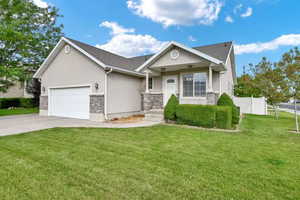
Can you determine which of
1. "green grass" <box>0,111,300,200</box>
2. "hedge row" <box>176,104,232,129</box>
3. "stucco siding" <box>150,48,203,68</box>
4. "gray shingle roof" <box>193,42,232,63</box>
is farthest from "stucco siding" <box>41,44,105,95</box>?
"gray shingle roof" <box>193,42,232,63</box>

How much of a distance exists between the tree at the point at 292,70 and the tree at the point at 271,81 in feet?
1.06

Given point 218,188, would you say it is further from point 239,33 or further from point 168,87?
point 239,33

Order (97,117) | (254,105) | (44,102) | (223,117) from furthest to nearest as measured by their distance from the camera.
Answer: (254,105), (44,102), (97,117), (223,117)

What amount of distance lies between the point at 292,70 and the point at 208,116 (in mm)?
5486

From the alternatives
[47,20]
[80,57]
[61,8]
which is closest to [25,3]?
[47,20]

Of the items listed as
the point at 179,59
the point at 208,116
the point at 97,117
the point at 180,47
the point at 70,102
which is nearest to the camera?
the point at 208,116

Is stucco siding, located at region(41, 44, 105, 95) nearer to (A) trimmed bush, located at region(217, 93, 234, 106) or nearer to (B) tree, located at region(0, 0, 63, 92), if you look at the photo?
(B) tree, located at region(0, 0, 63, 92)

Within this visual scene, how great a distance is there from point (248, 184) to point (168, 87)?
346 inches

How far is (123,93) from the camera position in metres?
10.7

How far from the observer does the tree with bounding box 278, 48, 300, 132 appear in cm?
844

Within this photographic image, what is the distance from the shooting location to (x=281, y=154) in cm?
420

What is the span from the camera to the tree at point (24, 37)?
422 inches

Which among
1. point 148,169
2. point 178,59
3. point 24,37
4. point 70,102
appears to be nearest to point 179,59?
point 178,59

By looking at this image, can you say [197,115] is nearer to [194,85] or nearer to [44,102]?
[194,85]
